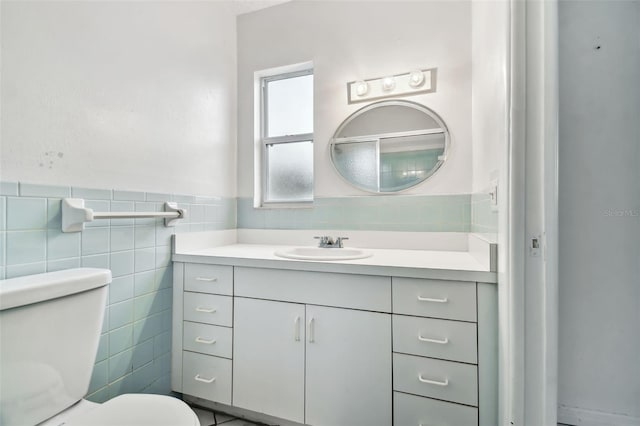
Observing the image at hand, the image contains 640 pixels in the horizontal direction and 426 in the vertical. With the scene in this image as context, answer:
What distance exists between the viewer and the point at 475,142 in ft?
5.26

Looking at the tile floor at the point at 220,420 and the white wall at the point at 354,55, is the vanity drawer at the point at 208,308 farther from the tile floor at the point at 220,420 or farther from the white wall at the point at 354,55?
the white wall at the point at 354,55

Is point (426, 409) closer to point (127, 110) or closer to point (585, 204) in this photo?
point (585, 204)

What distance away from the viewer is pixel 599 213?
41.1 inches

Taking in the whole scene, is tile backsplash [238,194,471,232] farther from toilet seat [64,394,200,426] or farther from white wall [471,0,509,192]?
toilet seat [64,394,200,426]

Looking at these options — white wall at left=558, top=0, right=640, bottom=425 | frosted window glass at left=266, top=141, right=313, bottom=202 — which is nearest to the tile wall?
frosted window glass at left=266, top=141, right=313, bottom=202

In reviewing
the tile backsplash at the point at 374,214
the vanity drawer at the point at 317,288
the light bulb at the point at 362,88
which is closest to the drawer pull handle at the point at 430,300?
the vanity drawer at the point at 317,288

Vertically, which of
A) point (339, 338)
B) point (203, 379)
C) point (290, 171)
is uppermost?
point (290, 171)

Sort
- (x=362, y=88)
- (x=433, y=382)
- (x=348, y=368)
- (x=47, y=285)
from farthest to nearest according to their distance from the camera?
1. (x=362, y=88)
2. (x=348, y=368)
3. (x=433, y=382)
4. (x=47, y=285)

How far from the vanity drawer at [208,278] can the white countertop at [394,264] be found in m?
0.03

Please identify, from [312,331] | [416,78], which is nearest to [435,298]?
[312,331]

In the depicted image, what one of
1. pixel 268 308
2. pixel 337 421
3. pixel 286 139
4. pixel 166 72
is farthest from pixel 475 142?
pixel 166 72

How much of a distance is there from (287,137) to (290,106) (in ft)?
0.73

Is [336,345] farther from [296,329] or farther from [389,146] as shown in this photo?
[389,146]

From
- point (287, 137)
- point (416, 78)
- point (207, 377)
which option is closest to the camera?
point (207, 377)
